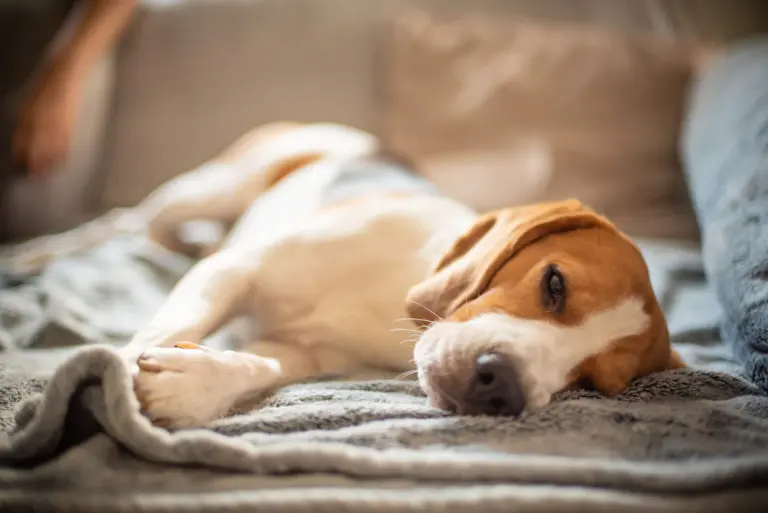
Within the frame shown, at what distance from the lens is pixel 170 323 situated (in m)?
1.30

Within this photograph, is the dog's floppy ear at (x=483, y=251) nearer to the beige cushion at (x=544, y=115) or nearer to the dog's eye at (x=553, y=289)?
the dog's eye at (x=553, y=289)

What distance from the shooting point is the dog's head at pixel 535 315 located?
1140 millimetres

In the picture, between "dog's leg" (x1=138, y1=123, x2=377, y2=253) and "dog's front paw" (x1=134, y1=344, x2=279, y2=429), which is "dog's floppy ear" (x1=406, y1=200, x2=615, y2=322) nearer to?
"dog's front paw" (x1=134, y1=344, x2=279, y2=429)

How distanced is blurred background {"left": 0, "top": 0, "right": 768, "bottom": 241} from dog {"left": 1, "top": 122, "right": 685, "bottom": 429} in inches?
30.1

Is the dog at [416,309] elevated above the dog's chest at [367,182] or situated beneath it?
situated beneath

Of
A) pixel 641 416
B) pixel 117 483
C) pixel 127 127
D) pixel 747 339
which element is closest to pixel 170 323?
pixel 117 483

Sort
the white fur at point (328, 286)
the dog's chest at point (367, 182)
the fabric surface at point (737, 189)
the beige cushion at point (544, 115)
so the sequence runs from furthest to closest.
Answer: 1. the beige cushion at point (544, 115)
2. the dog's chest at point (367, 182)
3. the white fur at point (328, 286)
4. the fabric surface at point (737, 189)

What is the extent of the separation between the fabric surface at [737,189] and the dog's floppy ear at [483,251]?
308 mm

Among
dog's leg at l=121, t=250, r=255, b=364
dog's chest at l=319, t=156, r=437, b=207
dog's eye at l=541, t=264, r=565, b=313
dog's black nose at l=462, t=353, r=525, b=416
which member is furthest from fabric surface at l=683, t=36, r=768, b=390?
dog's leg at l=121, t=250, r=255, b=364

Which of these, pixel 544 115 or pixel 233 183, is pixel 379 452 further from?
pixel 544 115

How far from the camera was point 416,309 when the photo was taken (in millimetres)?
1372

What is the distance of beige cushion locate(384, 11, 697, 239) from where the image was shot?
249 centimetres

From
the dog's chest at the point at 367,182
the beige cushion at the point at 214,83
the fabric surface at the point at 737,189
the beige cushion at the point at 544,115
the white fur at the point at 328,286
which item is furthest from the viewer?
the beige cushion at the point at 214,83

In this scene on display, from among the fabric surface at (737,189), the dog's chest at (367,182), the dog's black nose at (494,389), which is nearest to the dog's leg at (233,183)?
the dog's chest at (367,182)
